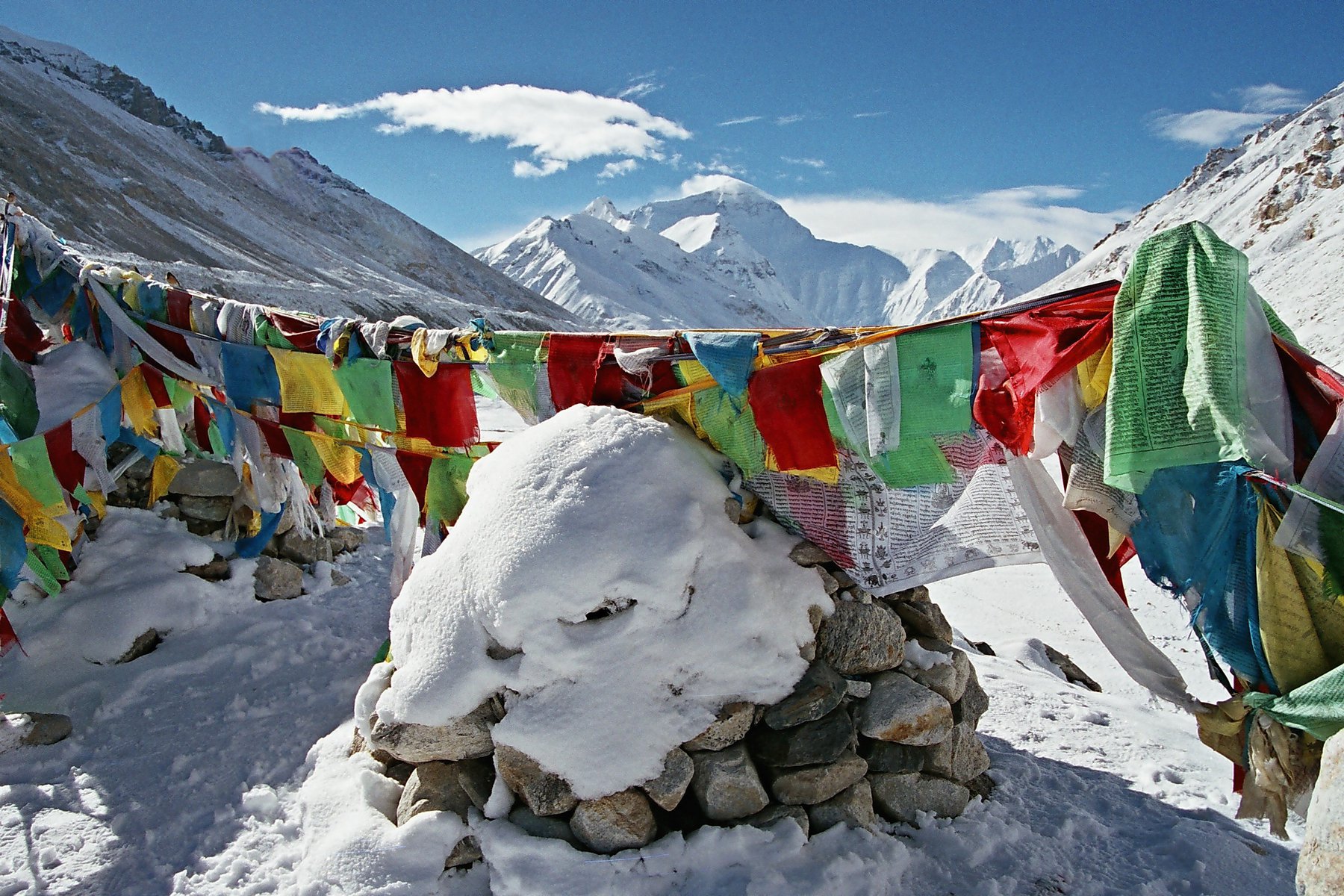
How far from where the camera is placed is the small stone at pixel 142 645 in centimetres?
498

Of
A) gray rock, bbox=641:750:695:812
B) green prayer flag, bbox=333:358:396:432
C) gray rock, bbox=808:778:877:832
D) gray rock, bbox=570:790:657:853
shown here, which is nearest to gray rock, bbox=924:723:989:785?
gray rock, bbox=808:778:877:832

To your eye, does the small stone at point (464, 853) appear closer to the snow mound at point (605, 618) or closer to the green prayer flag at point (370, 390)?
the snow mound at point (605, 618)

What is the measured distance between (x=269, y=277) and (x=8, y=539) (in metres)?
42.3

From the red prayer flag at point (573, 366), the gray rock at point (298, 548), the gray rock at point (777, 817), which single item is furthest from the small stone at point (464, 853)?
the gray rock at point (298, 548)

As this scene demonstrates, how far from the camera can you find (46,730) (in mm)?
4227

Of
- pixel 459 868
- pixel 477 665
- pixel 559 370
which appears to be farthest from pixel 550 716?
pixel 559 370

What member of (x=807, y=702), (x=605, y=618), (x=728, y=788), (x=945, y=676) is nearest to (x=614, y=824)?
(x=728, y=788)

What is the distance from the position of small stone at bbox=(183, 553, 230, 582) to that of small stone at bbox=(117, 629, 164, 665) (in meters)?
0.52

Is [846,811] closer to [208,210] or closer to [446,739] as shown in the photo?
[446,739]

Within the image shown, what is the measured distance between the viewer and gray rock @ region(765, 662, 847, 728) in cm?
317

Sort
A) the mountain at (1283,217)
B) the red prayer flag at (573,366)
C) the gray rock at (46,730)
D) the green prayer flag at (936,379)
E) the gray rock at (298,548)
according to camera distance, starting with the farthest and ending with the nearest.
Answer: the mountain at (1283,217)
the gray rock at (298,548)
the gray rock at (46,730)
the red prayer flag at (573,366)
the green prayer flag at (936,379)

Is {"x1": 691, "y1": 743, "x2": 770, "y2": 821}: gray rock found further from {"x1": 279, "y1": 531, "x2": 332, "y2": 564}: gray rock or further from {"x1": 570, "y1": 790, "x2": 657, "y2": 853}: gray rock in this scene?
{"x1": 279, "y1": 531, "x2": 332, "y2": 564}: gray rock

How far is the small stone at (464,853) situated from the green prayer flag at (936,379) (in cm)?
228

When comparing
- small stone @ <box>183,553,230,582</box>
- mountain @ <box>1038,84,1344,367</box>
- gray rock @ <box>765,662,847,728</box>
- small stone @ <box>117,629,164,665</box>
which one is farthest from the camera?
mountain @ <box>1038,84,1344,367</box>
